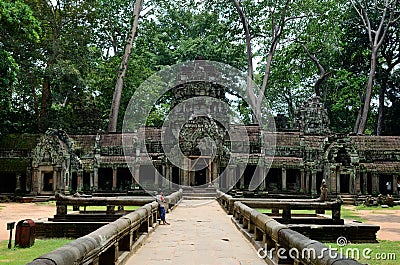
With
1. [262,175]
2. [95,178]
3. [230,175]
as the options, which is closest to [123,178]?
[95,178]

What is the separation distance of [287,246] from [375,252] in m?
5.29

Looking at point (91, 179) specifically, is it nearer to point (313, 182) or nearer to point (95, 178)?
point (95, 178)

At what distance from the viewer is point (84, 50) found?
41031mm

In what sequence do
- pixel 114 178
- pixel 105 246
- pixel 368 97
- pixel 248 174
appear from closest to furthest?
pixel 105 246 < pixel 114 178 < pixel 248 174 < pixel 368 97

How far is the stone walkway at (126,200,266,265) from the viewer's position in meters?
8.59

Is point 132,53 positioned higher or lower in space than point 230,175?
higher

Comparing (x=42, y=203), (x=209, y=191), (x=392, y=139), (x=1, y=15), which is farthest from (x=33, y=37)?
(x=392, y=139)

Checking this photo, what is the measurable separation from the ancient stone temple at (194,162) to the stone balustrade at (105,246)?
70.3ft

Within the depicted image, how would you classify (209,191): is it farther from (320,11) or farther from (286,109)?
(286,109)

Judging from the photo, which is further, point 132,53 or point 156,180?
point 132,53

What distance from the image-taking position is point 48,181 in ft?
111

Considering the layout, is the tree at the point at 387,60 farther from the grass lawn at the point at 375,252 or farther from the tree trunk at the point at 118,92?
the grass lawn at the point at 375,252

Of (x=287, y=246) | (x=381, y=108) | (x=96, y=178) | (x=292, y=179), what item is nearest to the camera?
(x=287, y=246)

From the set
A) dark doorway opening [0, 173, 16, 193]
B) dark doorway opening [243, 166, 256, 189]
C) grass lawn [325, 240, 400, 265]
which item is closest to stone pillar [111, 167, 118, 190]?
dark doorway opening [0, 173, 16, 193]
